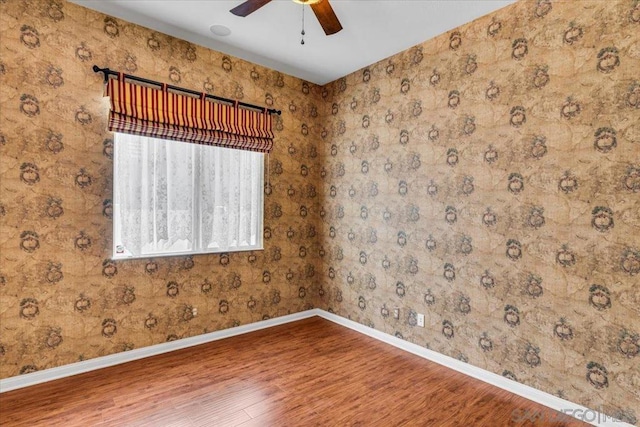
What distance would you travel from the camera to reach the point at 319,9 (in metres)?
2.16

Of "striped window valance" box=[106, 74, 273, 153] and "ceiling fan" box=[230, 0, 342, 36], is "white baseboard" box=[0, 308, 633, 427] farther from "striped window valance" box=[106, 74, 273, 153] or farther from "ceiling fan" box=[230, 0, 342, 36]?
"ceiling fan" box=[230, 0, 342, 36]

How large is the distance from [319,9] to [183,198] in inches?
82.7

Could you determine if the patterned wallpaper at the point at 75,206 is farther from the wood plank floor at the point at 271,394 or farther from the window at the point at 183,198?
the wood plank floor at the point at 271,394

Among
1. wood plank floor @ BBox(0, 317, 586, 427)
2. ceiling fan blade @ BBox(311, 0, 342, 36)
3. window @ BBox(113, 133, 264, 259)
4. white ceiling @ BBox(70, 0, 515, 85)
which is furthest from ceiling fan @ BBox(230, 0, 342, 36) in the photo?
wood plank floor @ BBox(0, 317, 586, 427)

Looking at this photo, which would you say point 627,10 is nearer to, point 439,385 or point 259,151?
point 439,385

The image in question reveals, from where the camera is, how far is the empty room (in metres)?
2.20

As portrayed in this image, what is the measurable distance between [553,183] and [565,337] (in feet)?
3.60

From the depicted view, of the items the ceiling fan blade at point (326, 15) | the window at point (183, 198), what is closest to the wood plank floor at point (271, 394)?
the window at point (183, 198)

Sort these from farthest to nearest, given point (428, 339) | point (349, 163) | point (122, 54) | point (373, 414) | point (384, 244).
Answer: point (349, 163) < point (384, 244) < point (428, 339) < point (122, 54) < point (373, 414)

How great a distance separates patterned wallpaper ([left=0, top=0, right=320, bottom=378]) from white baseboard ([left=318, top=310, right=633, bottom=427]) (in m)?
1.76

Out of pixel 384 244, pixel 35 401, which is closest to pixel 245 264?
pixel 384 244

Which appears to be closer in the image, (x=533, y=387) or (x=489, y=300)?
(x=533, y=387)

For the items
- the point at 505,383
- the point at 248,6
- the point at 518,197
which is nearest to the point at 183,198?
the point at 248,6

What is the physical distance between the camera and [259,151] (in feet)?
12.1
